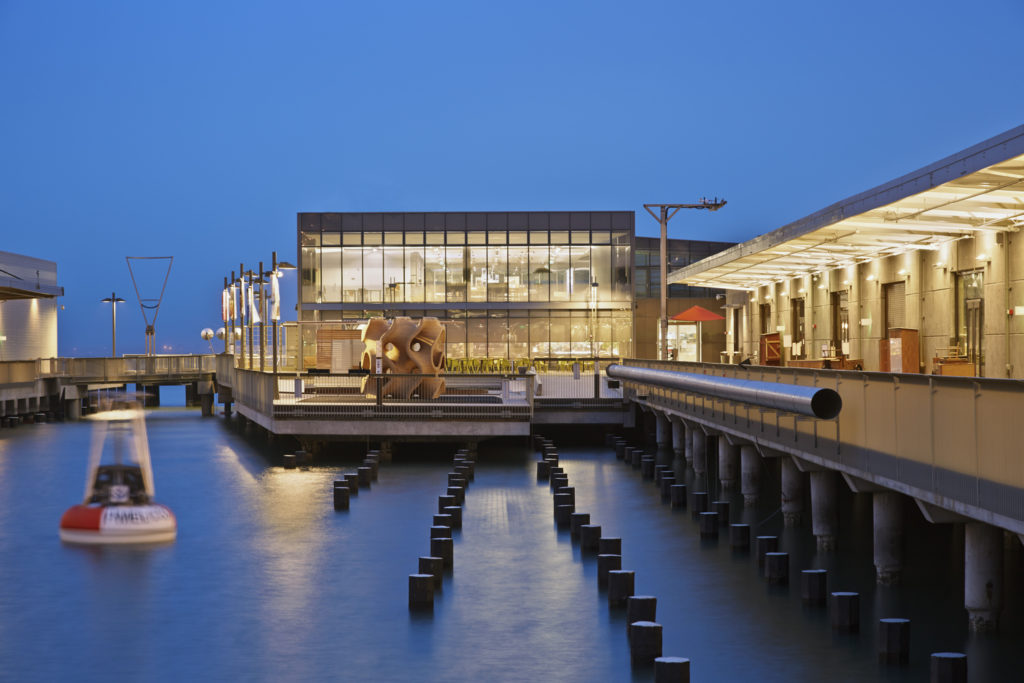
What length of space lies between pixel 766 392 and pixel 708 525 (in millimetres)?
4291

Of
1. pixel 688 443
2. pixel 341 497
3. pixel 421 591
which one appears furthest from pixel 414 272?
pixel 421 591

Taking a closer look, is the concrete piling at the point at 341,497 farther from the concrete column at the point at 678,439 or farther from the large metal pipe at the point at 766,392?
the concrete column at the point at 678,439

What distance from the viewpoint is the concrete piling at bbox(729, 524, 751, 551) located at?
20375 mm

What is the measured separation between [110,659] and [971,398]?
9.72 m

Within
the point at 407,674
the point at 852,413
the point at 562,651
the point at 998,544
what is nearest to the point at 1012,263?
the point at 852,413

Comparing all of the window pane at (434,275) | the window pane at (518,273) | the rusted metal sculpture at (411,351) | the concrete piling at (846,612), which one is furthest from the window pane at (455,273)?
the concrete piling at (846,612)

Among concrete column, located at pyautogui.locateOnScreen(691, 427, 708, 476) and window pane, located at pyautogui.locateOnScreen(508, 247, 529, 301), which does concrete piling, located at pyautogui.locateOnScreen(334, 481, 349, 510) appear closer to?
concrete column, located at pyautogui.locateOnScreen(691, 427, 708, 476)

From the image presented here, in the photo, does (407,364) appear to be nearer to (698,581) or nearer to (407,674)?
(698,581)

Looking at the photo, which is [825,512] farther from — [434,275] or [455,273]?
[434,275]

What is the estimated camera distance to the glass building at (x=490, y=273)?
70500 mm

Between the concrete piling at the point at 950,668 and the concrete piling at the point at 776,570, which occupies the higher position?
the concrete piling at the point at 950,668

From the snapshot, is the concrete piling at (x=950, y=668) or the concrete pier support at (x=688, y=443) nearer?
the concrete piling at (x=950, y=668)

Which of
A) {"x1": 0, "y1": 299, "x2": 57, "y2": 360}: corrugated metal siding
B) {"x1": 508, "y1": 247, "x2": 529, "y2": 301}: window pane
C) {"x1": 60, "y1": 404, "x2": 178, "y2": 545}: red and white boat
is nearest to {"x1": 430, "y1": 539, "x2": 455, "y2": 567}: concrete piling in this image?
{"x1": 60, "y1": 404, "x2": 178, "y2": 545}: red and white boat

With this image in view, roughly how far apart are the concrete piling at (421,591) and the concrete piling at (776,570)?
4776mm
